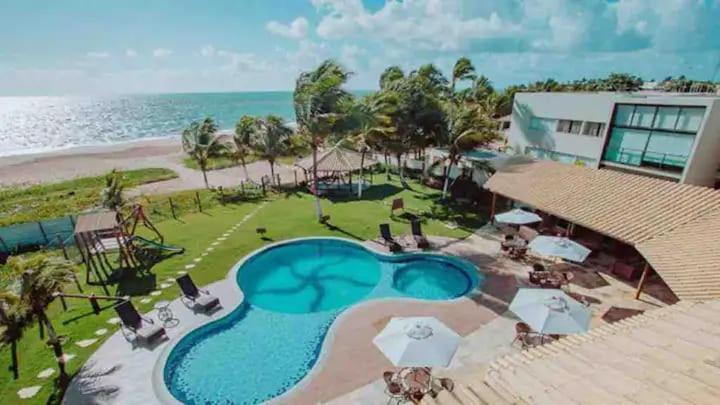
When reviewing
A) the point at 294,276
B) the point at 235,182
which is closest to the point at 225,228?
the point at 294,276

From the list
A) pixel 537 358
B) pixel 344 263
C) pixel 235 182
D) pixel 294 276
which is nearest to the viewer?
pixel 537 358

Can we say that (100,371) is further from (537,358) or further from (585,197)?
(585,197)

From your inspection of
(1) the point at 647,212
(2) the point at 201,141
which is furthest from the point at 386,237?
(2) the point at 201,141

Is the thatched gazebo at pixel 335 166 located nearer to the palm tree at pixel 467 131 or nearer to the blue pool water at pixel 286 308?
the palm tree at pixel 467 131

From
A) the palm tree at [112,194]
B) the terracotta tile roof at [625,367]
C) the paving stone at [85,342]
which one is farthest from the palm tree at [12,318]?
the terracotta tile roof at [625,367]

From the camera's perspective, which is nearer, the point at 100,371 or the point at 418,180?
the point at 100,371

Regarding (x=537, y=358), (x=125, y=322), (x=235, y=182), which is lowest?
(x=235, y=182)

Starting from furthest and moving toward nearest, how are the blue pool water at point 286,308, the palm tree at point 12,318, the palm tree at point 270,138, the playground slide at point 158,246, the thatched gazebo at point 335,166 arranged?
the palm tree at point 270,138, the thatched gazebo at point 335,166, the playground slide at point 158,246, the blue pool water at point 286,308, the palm tree at point 12,318

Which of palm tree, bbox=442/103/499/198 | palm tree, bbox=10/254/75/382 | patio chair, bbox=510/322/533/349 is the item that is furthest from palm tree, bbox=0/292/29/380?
palm tree, bbox=442/103/499/198
